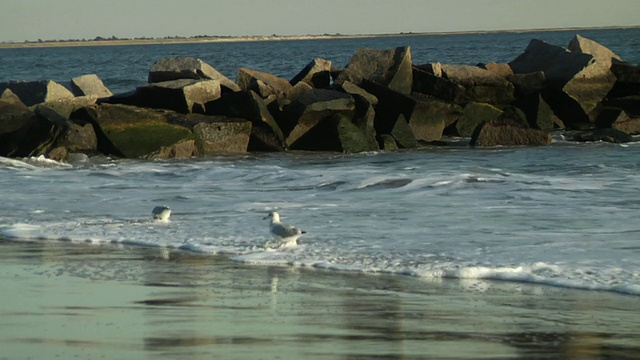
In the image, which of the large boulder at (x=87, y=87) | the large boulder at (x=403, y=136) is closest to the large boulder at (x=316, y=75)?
the large boulder at (x=403, y=136)

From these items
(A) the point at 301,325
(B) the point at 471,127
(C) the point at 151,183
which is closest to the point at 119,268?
(A) the point at 301,325

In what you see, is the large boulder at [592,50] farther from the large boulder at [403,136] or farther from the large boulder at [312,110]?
the large boulder at [312,110]

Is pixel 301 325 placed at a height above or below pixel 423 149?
above

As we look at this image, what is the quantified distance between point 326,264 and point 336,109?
36.6ft

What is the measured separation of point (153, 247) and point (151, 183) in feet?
18.6

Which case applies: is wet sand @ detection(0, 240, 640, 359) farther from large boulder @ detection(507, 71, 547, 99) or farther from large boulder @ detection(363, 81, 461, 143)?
large boulder @ detection(507, 71, 547, 99)

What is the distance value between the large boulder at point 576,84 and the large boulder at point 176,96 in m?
7.28

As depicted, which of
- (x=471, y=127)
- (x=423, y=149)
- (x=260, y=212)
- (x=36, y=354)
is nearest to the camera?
(x=36, y=354)

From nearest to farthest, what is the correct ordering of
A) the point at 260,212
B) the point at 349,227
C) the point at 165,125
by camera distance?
the point at 349,227, the point at 260,212, the point at 165,125

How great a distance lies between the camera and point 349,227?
10891 mm

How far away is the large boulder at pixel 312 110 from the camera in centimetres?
1969

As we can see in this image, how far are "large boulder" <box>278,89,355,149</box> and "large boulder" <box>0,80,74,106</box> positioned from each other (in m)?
3.99

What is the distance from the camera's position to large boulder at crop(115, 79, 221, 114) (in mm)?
19938

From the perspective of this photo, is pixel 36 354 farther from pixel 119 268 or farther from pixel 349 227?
pixel 349 227
